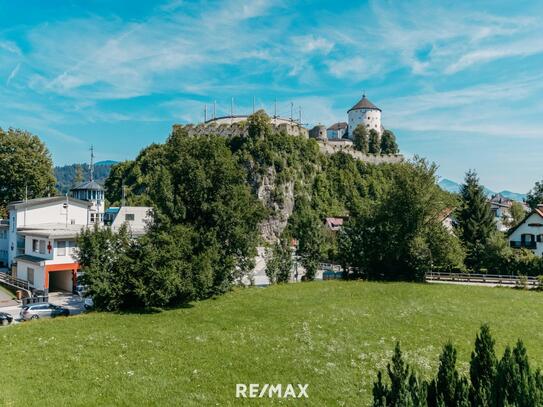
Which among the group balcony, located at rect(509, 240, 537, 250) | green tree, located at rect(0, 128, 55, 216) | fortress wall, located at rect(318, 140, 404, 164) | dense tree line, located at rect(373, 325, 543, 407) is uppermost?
fortress wall, located at rect(318, 140, 404, 164)

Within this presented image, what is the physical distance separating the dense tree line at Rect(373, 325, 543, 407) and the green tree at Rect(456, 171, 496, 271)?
35.8 meters

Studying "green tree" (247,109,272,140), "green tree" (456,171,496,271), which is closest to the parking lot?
"green tree" (456,171,496,271)

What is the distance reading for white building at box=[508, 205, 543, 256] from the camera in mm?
48250

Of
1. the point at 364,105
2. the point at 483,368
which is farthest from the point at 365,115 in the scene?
the point at 483,368

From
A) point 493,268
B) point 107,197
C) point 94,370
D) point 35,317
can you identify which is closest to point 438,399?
point 94,370

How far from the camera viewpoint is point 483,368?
10.1 m

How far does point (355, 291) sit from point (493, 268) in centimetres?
2071

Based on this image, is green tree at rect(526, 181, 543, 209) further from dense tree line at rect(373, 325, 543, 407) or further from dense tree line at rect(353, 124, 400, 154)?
dense tree line at rect(373, 325, 543, 407)

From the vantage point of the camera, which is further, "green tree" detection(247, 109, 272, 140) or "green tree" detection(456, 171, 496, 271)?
"green tree" detection(247, 109, 272, 140)

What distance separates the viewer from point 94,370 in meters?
14.1

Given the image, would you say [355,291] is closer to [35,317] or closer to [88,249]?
[88,249]

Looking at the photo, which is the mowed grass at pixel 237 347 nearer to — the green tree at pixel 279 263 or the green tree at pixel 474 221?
the green tree at pixel 279 263

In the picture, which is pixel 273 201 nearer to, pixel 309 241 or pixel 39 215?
pixel 309 241

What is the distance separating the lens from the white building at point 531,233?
4825cm
